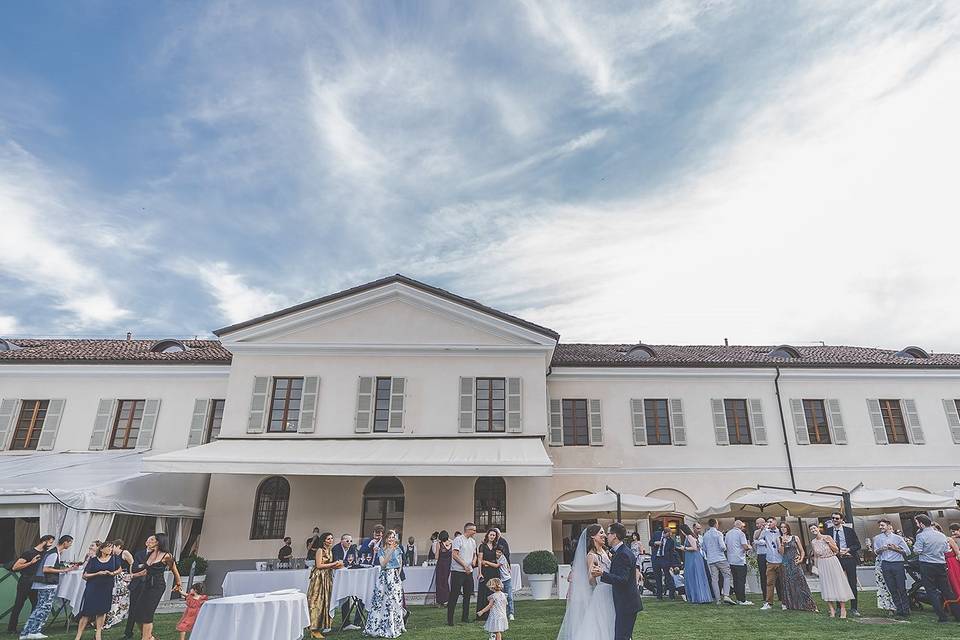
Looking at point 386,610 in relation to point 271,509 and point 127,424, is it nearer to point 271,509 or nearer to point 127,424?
point 271,509

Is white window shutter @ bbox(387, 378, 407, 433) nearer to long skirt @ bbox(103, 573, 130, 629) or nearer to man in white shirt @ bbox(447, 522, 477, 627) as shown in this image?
man in white shirt @ bbox(447, 522, 477, 627)

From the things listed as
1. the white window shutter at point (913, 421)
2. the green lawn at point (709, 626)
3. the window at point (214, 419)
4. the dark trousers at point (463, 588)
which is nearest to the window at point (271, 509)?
the window at point (214, 419)

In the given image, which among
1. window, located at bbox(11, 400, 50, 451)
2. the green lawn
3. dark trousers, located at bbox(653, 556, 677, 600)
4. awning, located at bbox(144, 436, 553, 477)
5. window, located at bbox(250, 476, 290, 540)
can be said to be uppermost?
window, located at bbox(11, 400, 50, 451)

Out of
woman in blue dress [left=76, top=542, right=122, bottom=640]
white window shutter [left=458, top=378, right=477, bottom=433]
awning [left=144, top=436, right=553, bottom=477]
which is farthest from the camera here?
white window shutter [left=458, top=378, right=477, bottom=433]

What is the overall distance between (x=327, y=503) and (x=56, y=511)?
19.9ft

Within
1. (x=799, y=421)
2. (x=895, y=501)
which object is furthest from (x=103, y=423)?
(x=895, y=501)

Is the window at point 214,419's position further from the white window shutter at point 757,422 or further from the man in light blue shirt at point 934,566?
the man in light blue shirt at point 934,566

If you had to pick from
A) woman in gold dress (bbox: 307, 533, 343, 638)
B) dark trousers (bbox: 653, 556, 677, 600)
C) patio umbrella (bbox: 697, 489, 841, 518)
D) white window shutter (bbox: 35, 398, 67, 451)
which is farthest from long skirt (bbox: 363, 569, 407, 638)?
white window shutter (bbox: 35, 398, 67, 451)

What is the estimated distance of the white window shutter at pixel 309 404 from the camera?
1628cm

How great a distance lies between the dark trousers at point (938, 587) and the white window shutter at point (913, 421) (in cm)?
1206

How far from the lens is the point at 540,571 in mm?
13984

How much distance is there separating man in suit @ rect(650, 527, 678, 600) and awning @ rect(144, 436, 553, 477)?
2.98 meters

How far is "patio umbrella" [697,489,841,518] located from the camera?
1551 cm

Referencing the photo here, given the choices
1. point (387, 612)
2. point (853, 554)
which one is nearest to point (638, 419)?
point (853, 554)
